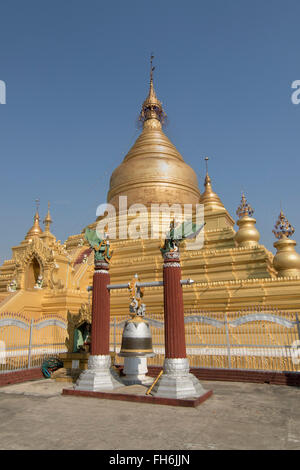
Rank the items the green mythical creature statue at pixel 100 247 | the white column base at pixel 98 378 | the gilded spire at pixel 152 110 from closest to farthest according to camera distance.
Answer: the white column base at pixel 98 378 → the green mythical creature statue at pixel 100 247 → the gilded spire at pixel 152 110

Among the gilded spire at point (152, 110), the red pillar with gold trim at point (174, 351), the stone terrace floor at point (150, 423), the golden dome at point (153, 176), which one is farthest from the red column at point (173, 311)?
the gilded spire at point (152, 110)

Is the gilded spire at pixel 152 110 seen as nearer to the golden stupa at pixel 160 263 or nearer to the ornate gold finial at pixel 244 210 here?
the golden stupa at pixel 160 263

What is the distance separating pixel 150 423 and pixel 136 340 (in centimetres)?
301

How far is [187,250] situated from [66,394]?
14.3 m

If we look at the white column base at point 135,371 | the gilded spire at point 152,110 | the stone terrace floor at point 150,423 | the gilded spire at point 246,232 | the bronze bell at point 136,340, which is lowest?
the stone terrace floor at point 150,423

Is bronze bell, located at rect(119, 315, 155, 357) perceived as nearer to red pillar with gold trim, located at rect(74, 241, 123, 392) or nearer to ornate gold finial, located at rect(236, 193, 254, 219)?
red pillar with gold trim, located at rect(74, 241, 123, 392)

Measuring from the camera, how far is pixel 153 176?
29766 mm

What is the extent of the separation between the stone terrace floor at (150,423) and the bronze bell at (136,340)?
4.51ft

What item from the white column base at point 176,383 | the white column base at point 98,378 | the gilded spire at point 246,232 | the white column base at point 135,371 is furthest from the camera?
the gilded spire at point 246,232

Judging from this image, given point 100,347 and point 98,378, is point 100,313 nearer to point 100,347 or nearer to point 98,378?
point 100,347

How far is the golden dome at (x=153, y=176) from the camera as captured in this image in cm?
2916

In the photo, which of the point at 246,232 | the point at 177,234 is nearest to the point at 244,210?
the point at 246,232
